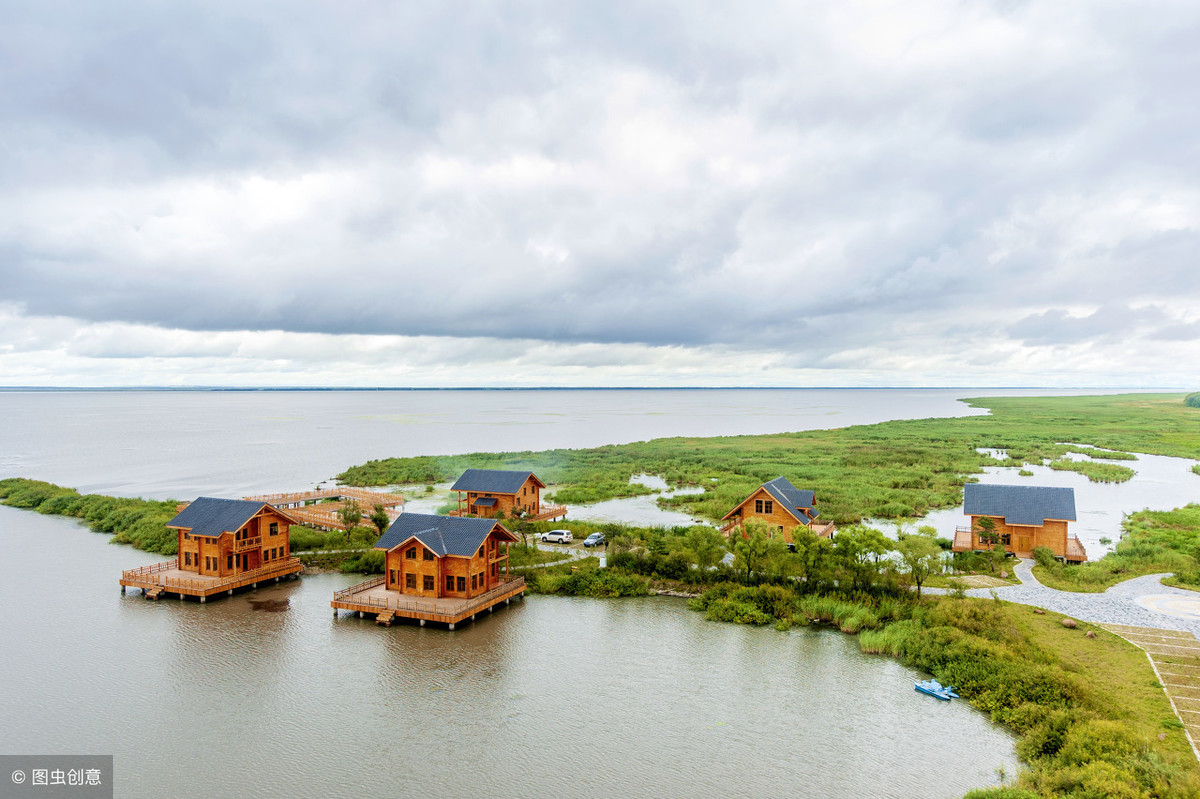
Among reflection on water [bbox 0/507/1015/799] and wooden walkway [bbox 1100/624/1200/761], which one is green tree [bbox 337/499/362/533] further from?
wooden walkway [bbox 1100/624/1200/761]

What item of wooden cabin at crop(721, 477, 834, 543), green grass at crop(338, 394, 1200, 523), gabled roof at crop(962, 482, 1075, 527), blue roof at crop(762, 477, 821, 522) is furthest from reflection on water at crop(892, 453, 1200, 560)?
wooden cabin at crop(721, 477, 834, 543)

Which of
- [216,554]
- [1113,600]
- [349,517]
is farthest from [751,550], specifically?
[216,554]

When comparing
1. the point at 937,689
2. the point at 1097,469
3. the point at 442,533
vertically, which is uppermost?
the point at 442,533

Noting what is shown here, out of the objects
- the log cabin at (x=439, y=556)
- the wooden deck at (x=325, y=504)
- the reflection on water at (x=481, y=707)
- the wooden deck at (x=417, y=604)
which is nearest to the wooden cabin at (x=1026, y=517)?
the reflection on water at (x=481, y=707)

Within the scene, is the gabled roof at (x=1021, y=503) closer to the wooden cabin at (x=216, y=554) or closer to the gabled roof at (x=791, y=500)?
the gabled roof at (x=791, y=500)

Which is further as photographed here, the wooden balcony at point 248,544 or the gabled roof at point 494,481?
the gabled roof at point 494,481

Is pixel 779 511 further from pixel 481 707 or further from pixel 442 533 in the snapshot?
pixel 481 707

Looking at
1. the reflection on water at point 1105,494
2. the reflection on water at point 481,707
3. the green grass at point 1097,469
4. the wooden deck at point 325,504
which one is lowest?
the reflection on water at point 481,707
